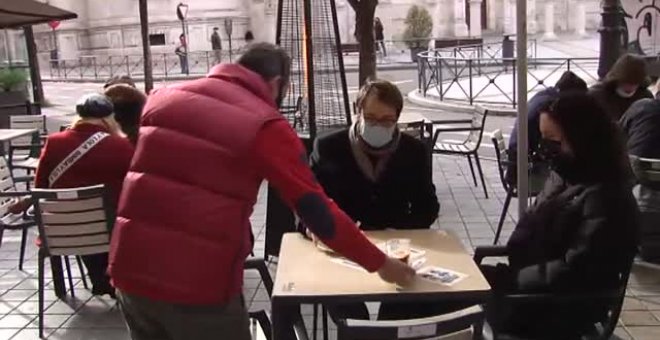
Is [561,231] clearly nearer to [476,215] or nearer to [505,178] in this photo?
[505,178]

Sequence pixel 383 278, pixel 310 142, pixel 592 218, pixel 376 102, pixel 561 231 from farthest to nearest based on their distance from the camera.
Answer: pixel 310 142 → pixel 376 102 → pixel 561 231 → pixel 592 218 → pixel 383 278

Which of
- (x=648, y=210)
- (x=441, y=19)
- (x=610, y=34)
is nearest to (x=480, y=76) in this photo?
(x=610, y=34)

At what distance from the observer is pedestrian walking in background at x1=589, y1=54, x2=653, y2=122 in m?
5.90

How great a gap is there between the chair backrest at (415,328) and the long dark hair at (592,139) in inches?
42.0

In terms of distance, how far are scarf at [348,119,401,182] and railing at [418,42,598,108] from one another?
11103mm

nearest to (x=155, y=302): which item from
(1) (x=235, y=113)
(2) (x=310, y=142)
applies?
(1) (x=235, y=113)

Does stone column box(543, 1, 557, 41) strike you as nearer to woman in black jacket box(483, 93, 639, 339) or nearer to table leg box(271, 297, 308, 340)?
woman in black jacket box(483, 93, 639, 339)

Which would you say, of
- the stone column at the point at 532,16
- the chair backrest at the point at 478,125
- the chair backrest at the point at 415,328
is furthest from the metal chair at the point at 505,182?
the stone column at the point at 532,16

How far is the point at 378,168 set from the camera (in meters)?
3.86

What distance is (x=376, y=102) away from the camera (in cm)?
377

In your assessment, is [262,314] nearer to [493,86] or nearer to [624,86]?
[624,86]

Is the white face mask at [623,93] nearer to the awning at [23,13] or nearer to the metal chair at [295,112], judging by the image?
the metal chair at [295,112]

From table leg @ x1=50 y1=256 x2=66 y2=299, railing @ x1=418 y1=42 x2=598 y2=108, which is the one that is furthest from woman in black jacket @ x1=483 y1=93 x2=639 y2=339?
railing @ x1=418 y1=42 x2=598 y2=108

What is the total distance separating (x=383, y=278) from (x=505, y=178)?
3581mm
